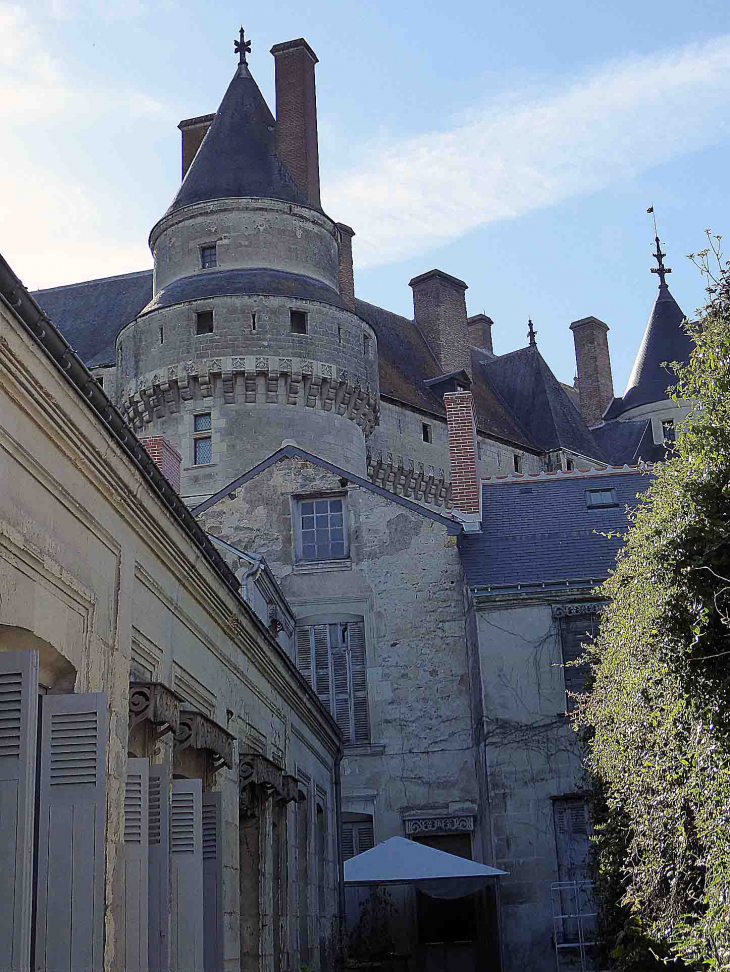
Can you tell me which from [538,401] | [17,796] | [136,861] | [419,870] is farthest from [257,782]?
[538,401]

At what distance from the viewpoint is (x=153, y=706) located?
5.77m

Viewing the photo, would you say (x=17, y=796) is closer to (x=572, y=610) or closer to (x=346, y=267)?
(x=572, y=610)

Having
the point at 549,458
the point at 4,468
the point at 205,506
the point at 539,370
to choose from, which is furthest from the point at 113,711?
the point at 539,370

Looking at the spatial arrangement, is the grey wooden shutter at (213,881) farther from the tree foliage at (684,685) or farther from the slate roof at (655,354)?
the slate roof at (655,354)

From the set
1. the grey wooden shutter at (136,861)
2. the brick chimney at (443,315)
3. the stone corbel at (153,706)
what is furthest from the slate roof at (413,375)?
the grey wooden shutter at (136,861)

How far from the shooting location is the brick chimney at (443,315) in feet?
111

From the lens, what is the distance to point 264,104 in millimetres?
26281

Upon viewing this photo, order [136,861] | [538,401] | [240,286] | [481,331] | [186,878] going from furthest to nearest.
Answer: [481,331] → [538,401] → [240,286] → [186,878] → [136,861]

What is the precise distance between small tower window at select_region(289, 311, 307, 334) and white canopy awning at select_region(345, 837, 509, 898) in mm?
10619

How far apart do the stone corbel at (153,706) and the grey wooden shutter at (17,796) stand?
132 centimetres

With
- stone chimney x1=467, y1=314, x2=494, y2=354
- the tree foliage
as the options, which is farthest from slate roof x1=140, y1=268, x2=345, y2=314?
stone chimney x1=467, y1=314, x2=494, y2=354

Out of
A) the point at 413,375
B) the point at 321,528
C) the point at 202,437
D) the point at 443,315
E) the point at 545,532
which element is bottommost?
the point at 545,532

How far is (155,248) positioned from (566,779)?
44.1ft

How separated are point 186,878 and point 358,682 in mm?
9745
